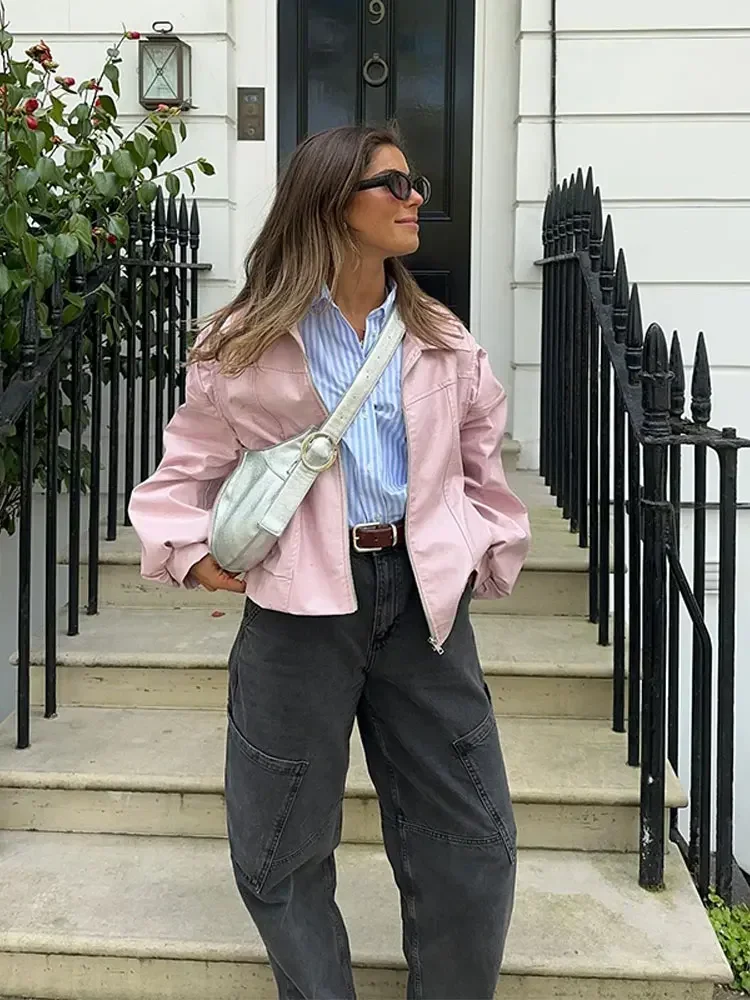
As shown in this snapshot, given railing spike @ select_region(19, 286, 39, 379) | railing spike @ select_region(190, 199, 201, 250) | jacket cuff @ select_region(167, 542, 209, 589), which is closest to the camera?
jacket cuff @ select_region(167, 542, 209, 589)

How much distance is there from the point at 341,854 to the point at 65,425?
1755 millimetres

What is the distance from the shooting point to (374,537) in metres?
1.68

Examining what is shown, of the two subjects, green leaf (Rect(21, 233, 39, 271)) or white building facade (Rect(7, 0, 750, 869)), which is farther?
white building facade (Rect(7, 0, 750, 869))

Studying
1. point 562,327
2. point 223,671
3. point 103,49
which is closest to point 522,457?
point 562,327

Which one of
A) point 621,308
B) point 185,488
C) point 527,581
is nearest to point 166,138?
point 621,308

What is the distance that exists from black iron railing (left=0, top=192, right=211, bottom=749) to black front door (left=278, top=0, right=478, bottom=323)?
2.63 ft

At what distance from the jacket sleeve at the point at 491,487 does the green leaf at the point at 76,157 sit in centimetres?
172

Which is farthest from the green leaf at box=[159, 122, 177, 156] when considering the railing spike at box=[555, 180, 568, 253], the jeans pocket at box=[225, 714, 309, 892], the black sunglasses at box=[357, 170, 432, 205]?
the jeans pocket at box=[225, 714, 309, 892]

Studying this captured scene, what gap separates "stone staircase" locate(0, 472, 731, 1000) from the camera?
2166mm

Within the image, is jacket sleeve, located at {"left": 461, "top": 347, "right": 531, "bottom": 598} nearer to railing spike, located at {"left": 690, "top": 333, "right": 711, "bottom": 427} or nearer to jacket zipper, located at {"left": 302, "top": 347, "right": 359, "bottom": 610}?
jacket zipper, located at {"left": 302, "top": 347, "right": 359, "bottom": 610}

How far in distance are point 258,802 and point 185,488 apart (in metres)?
0.56

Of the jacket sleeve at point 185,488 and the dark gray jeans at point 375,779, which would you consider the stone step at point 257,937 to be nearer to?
the dark gray jeans at point 375,779

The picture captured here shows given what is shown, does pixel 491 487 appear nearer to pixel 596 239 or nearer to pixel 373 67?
pixel 596 239

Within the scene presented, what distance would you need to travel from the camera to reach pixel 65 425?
343 cm
